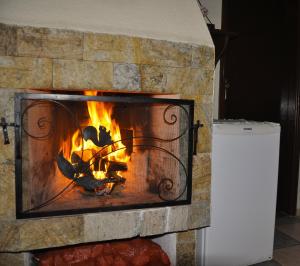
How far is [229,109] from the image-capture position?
253 centimetres

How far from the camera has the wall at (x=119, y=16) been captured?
133 centimetres

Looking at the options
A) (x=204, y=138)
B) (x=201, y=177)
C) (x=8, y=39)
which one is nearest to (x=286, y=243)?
(x=201, y=177)

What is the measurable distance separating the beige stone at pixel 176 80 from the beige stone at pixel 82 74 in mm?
189

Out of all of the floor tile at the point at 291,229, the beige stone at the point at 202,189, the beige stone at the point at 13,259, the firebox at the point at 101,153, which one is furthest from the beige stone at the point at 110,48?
the floor tile at the point at 291,229

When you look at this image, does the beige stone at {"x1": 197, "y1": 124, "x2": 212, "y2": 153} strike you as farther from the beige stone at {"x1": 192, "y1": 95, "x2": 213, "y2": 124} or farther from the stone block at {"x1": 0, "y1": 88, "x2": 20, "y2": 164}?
the stone block at {"x1": 0, "y1": 88, "x2": 20, "y2": 164}

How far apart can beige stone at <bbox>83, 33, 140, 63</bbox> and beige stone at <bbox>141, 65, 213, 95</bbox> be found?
10cm

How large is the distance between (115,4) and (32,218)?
112 centimetres

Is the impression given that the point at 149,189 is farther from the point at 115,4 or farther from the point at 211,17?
the point at 211,17

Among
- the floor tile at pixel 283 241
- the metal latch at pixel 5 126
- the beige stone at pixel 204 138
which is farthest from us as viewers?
the floor tile at pixel 283 241

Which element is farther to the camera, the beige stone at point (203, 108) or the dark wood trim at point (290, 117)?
the dark wood trim at point (290, 117)

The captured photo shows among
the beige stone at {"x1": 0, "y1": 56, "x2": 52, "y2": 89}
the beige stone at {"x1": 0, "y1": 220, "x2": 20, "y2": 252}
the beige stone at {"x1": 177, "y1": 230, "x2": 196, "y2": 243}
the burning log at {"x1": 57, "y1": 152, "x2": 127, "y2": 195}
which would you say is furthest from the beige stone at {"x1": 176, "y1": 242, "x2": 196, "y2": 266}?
the beige stone at {"x1": 0, "y1": 56, "x2": 52, "y2": 89}

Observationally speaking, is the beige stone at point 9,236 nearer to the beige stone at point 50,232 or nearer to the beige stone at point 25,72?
the beige stone at point 50,232

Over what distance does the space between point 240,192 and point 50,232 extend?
107 centimetres

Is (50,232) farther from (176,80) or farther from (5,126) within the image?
(176,80)
